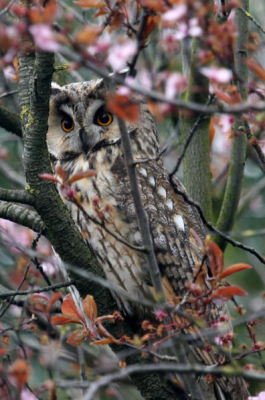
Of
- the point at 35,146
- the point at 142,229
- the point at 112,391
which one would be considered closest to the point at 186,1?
the point at 142,229

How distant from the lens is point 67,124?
9.30 ft

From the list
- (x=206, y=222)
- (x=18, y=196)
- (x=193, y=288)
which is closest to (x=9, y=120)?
(x=18, y=196)

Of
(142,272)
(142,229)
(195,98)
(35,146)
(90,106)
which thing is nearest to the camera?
(142,229)

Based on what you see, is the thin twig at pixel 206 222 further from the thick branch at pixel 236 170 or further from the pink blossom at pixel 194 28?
the thick branch at pixel 236 170

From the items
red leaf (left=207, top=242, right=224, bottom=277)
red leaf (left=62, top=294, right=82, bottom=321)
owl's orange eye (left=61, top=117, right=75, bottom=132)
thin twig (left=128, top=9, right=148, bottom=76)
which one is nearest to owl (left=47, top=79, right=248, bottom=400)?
owl's orange eye (left=61, top=117, right=75, bottom=132)

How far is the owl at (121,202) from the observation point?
2457 mm

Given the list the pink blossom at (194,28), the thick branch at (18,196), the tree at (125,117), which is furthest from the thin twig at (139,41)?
the thick branch at (18,196)

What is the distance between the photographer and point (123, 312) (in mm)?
2531

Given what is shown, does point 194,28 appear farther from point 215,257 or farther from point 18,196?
point 18,196

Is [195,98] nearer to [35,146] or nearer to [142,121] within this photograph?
[142,121]

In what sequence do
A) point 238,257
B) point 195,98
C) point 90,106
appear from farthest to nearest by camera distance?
point 238,257 < point 195,98 < point 90,106

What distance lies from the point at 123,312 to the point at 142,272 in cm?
23

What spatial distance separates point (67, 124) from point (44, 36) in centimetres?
171

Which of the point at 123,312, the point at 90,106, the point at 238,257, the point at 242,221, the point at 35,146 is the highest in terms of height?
the point at 242,221
